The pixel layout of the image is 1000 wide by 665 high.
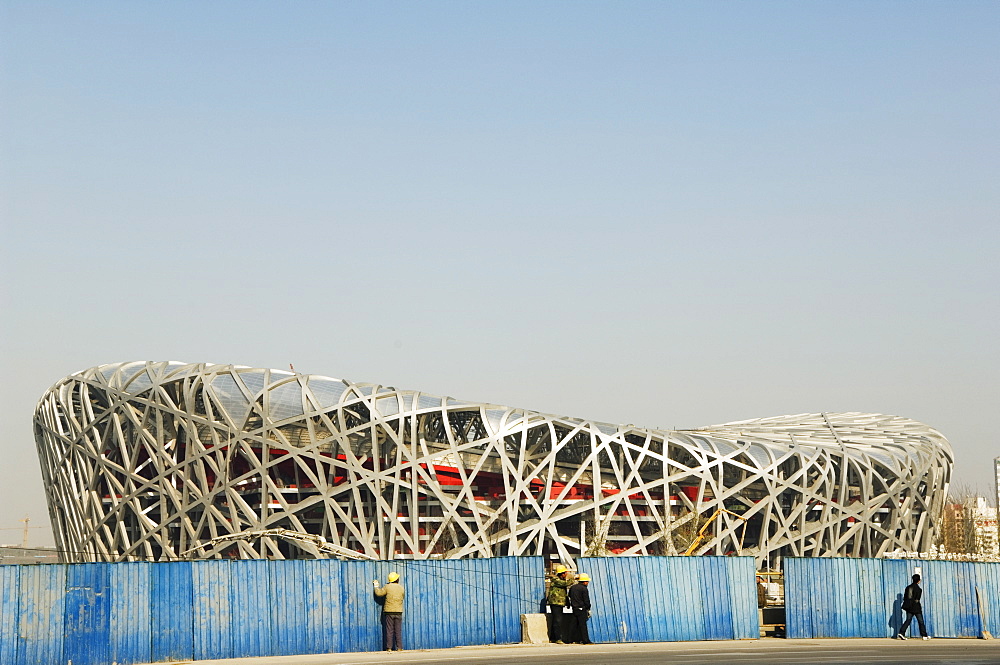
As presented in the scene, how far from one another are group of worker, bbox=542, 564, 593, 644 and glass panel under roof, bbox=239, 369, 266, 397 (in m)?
32.1

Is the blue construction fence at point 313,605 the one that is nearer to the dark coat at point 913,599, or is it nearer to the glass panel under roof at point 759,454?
the dark coat at point 913,599

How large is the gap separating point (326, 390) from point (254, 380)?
3.68m

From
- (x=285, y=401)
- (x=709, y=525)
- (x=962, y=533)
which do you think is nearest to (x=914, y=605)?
(x=709, y=525)

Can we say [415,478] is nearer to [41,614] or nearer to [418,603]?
[418,603]

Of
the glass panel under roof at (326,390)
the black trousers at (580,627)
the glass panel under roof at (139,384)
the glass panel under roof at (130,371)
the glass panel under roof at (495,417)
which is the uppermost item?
the glass panel under roof at (130,371)

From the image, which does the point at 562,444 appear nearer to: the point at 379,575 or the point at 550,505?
the point at 550,505

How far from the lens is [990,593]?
92.5ft

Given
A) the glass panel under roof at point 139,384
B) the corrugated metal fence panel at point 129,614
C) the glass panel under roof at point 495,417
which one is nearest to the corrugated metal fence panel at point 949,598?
the corrugated metal fence panel at point 129,614

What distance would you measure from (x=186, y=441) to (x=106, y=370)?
750 cm

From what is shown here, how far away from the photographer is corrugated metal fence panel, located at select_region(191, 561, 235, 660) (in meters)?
21.8

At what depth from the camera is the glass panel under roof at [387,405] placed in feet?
175

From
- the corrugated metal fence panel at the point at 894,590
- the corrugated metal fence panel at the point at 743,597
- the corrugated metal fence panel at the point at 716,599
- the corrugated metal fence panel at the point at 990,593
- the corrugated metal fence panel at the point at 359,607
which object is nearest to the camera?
the corrugated metal fence panel at the point at 359,607

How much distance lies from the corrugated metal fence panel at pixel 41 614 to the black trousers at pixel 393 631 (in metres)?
6.37

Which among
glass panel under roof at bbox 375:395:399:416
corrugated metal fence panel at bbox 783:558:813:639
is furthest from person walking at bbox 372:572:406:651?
glass panel under roof at bbox 375:395:399:416
